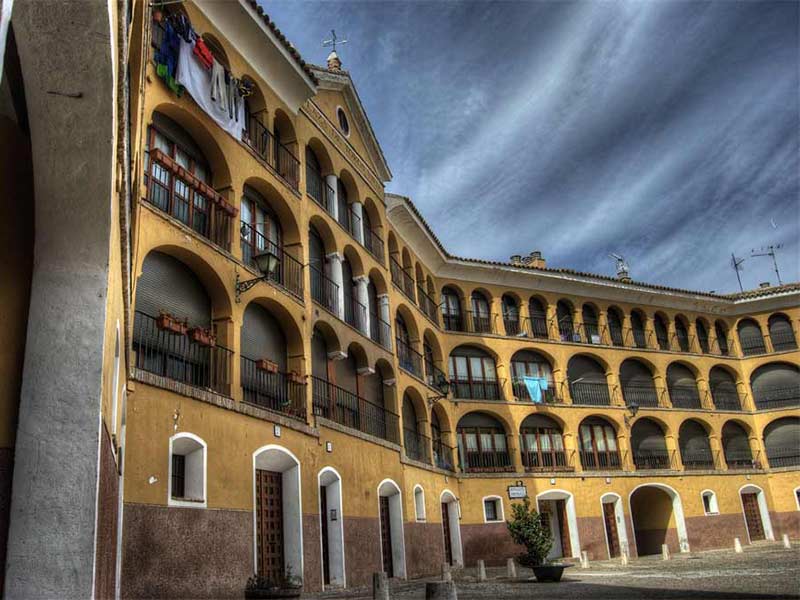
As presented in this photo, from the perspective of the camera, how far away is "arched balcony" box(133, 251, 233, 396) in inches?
501

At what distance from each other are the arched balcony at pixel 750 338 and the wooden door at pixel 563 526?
16.3m

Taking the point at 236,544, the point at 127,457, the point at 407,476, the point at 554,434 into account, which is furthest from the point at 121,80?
the point at 554,434

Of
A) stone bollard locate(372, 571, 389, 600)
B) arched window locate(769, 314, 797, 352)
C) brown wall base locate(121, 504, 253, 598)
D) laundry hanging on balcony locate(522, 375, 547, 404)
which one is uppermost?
arched window locate(769, 314, 797, 352)

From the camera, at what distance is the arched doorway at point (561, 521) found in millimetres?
31797

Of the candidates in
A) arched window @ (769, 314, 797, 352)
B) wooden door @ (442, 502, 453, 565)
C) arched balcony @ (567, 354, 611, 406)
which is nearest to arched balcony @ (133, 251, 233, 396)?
wooden door @ (442, 502, 453, 565)

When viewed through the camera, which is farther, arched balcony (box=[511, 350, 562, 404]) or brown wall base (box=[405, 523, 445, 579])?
arched balcony (box=[511, 350, 562, 404])

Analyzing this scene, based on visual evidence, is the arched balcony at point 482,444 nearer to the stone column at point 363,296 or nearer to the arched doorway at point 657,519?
the arched doorway at point 657,519

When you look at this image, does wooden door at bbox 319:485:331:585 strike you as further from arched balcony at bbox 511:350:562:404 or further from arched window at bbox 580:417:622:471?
arched window at bbox 580:417:622:471

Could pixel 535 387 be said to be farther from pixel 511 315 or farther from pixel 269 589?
pixel 269 589

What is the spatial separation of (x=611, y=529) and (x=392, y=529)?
51.6 ft

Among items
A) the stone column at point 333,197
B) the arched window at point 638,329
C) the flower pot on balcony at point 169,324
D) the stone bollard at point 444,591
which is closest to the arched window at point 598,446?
the arched window at point 638,329

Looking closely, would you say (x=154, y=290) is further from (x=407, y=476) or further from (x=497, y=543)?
(x=497, y=543)

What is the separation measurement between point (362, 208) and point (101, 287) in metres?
20.3

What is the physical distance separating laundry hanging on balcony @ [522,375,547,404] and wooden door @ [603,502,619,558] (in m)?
5.90
